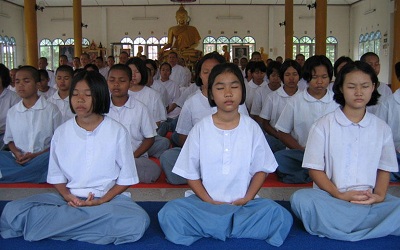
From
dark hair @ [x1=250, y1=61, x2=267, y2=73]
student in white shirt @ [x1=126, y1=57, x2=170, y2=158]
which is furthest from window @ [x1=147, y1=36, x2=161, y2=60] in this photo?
student in white shirt @ [x1=126, y1=57, x2=170, y2=158]

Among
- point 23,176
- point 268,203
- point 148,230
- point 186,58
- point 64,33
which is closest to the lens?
point 268,203

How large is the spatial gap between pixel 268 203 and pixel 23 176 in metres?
2.01

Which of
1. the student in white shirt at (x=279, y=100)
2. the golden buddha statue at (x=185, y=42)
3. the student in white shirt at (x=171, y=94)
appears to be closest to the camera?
the student in white shirt at (x=279, y=100)

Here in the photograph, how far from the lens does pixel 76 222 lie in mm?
2605

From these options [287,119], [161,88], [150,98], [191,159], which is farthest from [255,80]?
[191,159]

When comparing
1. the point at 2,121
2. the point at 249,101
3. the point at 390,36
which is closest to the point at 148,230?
the point at 2,121

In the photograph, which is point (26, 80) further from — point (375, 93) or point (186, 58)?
point (186, 58)

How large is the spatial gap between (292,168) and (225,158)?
1.15 metres

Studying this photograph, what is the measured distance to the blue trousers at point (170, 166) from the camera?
3570 mm

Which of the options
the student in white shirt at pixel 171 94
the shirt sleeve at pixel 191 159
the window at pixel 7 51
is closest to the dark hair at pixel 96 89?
the shirt sleeve at pixel 191 159

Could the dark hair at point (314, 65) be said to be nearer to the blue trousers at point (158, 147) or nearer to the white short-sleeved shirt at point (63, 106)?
the blue trousers at point (158, 147)

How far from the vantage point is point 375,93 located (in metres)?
2.88

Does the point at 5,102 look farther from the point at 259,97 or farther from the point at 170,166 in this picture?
the point at 259,97

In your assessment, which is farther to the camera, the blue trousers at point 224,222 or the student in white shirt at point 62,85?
the student in white shirt at point 62,85
